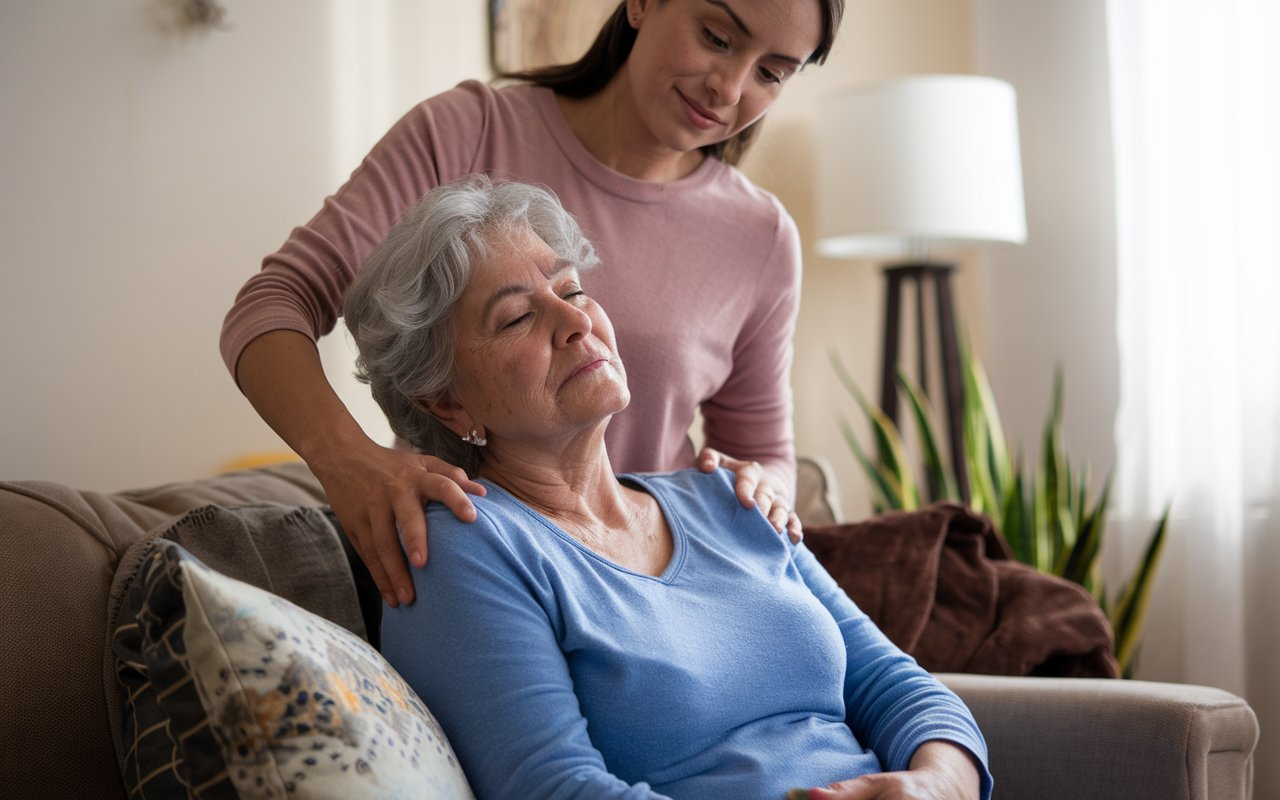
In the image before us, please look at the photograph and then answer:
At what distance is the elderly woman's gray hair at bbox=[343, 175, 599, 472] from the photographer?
1.39m

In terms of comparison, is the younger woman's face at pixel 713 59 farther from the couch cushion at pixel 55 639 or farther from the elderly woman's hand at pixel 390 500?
the couch cushion at pixel 55 639

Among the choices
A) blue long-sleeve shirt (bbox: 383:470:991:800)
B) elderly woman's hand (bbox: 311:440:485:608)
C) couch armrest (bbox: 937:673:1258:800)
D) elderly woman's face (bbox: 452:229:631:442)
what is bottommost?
couch armrest (bbox: 937:673:1258:800)

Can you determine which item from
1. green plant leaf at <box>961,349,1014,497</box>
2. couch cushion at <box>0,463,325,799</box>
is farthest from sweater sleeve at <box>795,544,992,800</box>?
green plant leaf at <box>961,349,1014,497</box>

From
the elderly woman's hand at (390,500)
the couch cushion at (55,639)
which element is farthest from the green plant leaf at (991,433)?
the couch cushion at (55,639)

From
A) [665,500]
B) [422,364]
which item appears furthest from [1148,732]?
[422,364]

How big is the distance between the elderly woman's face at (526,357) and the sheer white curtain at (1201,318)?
6.82 ft

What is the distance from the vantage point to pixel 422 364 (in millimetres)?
1413

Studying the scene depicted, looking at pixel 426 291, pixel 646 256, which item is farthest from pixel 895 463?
pixel 426 291

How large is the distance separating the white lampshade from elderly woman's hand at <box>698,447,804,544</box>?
5.87 feet

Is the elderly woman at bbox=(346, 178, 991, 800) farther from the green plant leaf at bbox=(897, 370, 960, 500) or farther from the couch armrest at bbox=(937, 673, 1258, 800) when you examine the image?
the green plant leaf at bbox=(897, 370, 960, 500)

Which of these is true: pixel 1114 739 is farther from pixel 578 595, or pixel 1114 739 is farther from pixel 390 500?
pixel 390 500

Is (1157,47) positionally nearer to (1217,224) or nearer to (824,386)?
(1217,224)

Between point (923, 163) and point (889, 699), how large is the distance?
2.14 m

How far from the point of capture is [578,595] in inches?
50.3
